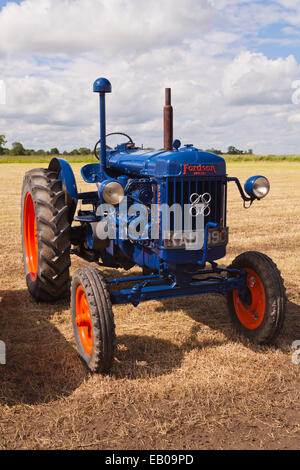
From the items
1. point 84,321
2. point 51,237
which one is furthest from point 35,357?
point 51,237

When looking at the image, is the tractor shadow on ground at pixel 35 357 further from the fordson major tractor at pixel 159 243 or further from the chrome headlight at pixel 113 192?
the chrome headlight at pixel 113 192

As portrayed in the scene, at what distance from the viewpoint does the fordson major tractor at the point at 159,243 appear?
3.68m

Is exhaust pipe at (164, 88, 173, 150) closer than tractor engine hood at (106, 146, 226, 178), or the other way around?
tractor engine hood at (106, 146, 226, 178)

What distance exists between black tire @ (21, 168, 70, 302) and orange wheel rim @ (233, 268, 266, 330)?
1.77 metres

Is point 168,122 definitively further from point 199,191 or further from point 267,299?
point 267,299

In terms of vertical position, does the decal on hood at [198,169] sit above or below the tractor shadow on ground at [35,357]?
above

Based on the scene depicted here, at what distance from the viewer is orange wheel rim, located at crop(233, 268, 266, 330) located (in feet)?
13.2

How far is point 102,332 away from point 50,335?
3.47 ft

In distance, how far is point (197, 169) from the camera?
3.71 metres

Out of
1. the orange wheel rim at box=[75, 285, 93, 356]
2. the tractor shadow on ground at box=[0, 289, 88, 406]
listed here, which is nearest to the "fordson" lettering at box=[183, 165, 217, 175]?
the orange wheel rim at box=[75, 285, 93, 356]

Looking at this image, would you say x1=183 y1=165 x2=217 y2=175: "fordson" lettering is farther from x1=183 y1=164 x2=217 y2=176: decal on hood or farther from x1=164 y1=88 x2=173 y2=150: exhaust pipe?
x1=164 y1=88 x2=173 y2=150: exhaust pipe

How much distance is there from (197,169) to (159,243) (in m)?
0.69

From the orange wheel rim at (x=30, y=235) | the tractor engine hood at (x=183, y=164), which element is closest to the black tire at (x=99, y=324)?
the tractor engine hood at (x=183, y=164)

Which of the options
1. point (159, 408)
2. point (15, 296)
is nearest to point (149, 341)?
point (159, 408)
